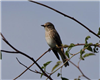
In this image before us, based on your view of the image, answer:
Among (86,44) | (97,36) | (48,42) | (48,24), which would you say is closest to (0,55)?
(86,44)

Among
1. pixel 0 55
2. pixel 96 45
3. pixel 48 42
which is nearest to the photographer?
pixel 0 55

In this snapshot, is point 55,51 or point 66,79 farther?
point 55,51

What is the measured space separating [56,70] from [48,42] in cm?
617

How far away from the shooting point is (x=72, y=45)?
2.17 meters

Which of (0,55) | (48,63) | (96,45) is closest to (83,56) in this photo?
(96,45)

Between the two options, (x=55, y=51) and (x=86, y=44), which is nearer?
(x=86, y=44)

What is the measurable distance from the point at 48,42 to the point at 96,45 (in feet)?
21.0

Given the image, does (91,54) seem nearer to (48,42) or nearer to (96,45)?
(96,45)

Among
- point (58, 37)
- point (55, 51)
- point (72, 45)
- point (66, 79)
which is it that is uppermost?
point (72, 45)

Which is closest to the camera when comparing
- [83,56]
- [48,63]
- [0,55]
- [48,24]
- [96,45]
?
[0,55]

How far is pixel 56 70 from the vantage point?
2328 mm

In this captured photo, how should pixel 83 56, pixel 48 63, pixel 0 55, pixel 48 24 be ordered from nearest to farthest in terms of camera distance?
pixel 0 55
pixel 83 56
pixel 48 63
pixel 48 24

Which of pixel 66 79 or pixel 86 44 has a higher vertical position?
pixel 86 44

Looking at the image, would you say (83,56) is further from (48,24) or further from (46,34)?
(48,24)
